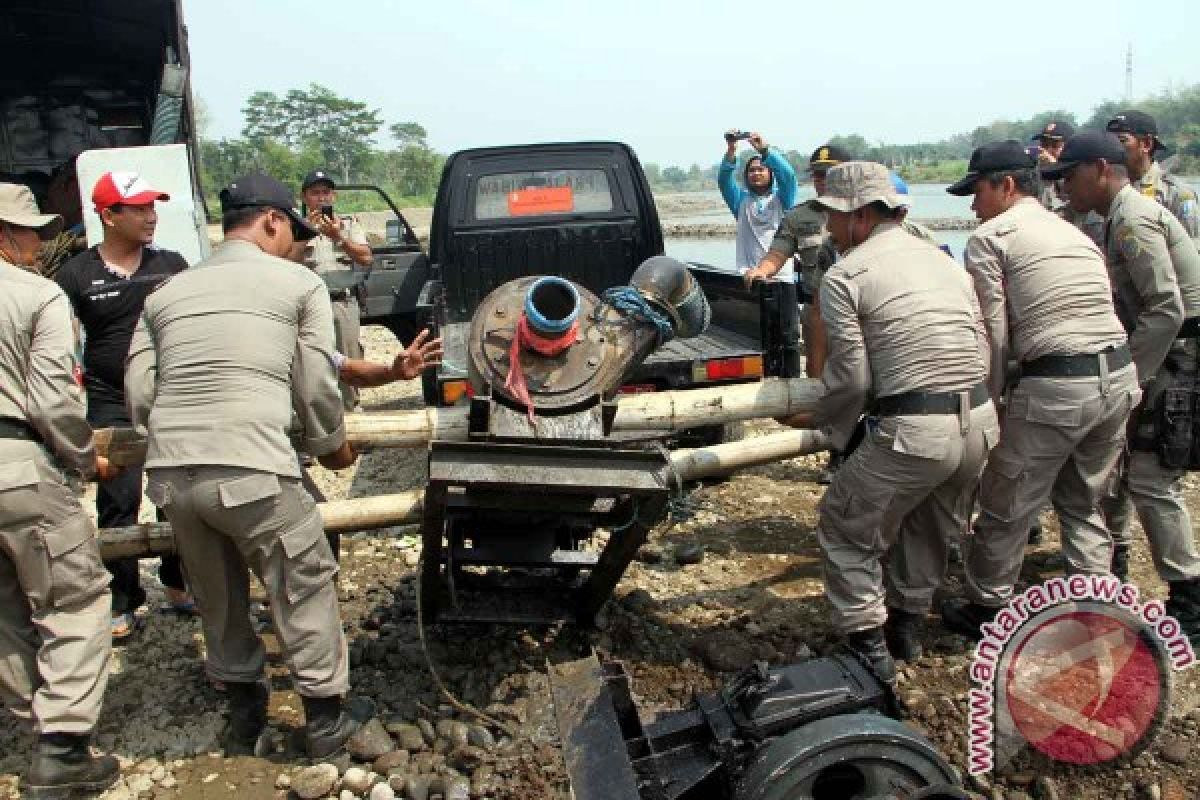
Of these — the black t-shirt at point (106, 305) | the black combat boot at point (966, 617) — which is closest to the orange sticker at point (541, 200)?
the black t-shirt at point (106, 305)

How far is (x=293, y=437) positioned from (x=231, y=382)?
1.39 feet

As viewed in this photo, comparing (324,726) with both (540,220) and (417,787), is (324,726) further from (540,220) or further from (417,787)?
(540,220)

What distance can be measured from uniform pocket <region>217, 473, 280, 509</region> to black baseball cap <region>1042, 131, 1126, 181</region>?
3.48m

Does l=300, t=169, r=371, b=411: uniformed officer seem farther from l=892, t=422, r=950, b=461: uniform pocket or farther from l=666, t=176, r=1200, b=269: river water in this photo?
l=666, t=176, r=1200, b=269: river water

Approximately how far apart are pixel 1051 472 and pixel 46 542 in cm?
368

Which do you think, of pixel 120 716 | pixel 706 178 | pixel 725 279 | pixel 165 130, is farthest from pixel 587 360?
pixel 706 178

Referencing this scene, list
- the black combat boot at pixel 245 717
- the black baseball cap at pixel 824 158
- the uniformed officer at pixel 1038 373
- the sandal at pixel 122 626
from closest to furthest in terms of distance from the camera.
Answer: the black combat boot at pixel 245 717 < the uniformed officer at pixel 1038 373 < the sandal at pixel 122 626 < the black baseball cap at pixel 824 158

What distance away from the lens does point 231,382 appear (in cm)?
299

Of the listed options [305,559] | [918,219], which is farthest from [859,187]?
[918,219]

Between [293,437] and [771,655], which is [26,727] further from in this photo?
[771,655]

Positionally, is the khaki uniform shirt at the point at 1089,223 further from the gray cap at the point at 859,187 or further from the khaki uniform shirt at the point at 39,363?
the khaki uniform shirt at the point at 39,363

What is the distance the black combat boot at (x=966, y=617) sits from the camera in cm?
394

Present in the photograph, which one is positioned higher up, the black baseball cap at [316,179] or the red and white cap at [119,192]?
the black baseball cap at [316,179]

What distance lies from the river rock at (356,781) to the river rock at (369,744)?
0.34ft
